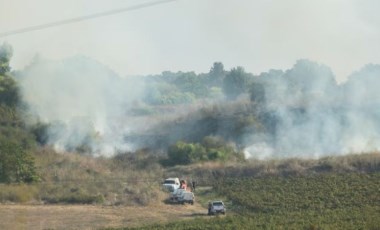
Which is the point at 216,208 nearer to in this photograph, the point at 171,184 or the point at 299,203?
the point at 299,203

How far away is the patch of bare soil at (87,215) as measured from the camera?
36.5 metres

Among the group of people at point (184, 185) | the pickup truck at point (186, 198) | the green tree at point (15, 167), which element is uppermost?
the green tree at point (15, 167)

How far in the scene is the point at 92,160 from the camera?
58.5m

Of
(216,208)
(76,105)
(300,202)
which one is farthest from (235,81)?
(216,208)

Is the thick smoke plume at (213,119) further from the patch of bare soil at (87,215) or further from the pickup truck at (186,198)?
the patch of bare soil at (87,215)

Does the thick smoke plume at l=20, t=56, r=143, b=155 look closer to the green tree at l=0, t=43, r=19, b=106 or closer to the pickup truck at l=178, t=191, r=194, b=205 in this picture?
the green tree at l=0, t=43, r=19, b=106

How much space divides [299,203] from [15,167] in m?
21.4

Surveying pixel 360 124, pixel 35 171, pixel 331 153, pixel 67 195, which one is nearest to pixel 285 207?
pixel 67 195

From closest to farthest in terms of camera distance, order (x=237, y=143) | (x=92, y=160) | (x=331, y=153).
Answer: (x=92, y=160) < (x=331, y=153) < (x=237, y=143)

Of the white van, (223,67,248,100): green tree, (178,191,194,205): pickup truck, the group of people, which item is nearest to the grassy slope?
the group of people

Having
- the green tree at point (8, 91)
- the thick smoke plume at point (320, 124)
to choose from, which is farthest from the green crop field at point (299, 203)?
the green tree at point (8, 91)

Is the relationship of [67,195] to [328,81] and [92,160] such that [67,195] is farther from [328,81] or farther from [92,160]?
[328,81]

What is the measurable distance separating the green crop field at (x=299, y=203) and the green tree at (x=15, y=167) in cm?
1405

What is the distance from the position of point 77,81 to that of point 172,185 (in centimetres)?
3109
